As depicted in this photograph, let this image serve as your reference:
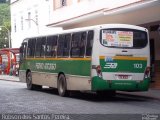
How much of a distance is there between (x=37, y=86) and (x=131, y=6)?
6.58 metres

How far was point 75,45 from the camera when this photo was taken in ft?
65.4

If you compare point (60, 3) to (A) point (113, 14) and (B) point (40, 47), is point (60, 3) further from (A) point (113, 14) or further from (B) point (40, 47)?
(B) point (40, 47)

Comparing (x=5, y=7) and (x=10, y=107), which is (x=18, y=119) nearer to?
(x=10, y=107)

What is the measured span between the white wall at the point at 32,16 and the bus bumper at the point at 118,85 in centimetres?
2158

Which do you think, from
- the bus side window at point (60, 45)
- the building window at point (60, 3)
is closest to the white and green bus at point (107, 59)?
the bus side window at point (60, 45)

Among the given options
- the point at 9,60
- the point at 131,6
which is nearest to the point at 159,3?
the point at 131,6

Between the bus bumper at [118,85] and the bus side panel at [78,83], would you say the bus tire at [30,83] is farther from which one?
the bus bumper at [118,85]

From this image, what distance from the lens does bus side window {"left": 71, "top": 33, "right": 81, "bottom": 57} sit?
19641 millimetres

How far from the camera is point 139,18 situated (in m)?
25.0

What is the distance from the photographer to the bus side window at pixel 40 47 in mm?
23447

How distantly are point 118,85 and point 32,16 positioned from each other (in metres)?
30.1

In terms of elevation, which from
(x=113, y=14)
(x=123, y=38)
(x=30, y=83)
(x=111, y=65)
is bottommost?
(x=30, y=83)

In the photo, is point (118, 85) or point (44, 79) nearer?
point (118, 85)

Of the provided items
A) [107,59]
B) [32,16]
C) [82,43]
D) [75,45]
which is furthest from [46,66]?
[32,16]
